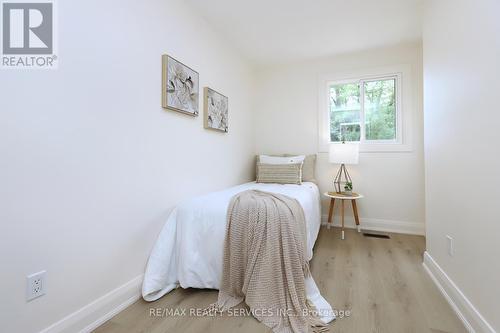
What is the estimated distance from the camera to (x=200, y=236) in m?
1.71

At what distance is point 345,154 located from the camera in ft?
9.53

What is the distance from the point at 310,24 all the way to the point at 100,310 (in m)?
3.05

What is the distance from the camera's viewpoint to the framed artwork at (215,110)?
2.44 meters

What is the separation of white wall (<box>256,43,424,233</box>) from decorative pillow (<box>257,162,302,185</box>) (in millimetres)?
588

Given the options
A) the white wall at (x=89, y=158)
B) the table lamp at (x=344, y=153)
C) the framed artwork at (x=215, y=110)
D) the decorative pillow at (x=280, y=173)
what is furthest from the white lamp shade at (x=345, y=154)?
the white wall at (x=89, y=158)

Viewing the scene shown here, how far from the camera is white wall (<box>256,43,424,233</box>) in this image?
9.77ft

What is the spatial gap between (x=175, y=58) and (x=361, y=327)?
2.33m

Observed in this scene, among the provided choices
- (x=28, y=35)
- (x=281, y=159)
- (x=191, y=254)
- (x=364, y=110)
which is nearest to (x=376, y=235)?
(x=281, y=159)

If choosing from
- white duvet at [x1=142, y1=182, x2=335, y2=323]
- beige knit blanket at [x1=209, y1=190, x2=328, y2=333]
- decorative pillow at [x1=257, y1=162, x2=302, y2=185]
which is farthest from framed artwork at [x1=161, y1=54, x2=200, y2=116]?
decorative pillow at [x1=257, y1=162, x2=302, y2=185]

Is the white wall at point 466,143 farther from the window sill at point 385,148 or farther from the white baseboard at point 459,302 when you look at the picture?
the window sill at point 385,148

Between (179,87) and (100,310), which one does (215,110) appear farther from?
(100,310)

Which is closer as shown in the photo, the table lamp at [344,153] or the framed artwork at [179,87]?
the framed artwork at [179,87]

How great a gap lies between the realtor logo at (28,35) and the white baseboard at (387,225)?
3347 millimetres

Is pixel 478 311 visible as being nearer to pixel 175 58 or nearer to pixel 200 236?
pixel 200 236
